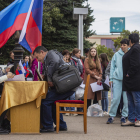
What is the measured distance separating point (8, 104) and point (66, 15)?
80.2 feet

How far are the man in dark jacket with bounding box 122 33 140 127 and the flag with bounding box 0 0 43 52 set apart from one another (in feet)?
7.23

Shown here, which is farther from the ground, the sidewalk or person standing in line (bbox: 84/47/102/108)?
person standing in line (bbox: 84/47/102/108)

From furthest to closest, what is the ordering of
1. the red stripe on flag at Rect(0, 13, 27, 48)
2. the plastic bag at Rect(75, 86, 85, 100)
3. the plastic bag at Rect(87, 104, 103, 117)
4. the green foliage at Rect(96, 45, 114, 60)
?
the green foliage at Rect(96, 45, 114, 60) → the plastic bag at Rect(87, 104, 103, 117) → the plastic bag at Rect(75, 86, 85, 100) → the red stripe on flag at Rect(0, 13, 27, 48)

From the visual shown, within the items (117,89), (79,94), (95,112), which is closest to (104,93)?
(95,112)

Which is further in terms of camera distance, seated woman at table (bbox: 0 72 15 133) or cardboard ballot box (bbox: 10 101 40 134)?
cardboard ballot box (bbox: 10 101 40 134)

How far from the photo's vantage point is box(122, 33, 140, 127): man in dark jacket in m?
6.57

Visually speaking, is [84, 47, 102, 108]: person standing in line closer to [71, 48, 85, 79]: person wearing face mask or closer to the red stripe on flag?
[71, 48, 85, 79]: person wearing face mask

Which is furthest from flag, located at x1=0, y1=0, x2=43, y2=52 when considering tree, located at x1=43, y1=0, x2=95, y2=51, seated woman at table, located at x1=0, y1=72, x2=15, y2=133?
tree, located at x1=43, y1=0, x2=95, y2=51

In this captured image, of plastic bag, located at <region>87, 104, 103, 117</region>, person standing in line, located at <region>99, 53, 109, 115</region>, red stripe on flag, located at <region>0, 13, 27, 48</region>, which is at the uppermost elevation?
Result: red stripe on flag, located at <region>0, 13, 27, 48</region>

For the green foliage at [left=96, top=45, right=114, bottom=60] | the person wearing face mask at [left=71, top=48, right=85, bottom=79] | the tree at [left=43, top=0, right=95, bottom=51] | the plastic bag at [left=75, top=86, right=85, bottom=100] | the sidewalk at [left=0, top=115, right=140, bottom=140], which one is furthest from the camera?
the green foliage at [left=96, top=45, right=114, bottom=60]

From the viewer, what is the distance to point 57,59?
5.77 m

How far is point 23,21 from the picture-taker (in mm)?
6566

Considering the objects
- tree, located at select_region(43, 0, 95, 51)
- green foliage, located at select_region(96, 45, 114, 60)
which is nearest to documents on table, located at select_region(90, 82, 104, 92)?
tree, located at select_region(43, 0, 95, 51)

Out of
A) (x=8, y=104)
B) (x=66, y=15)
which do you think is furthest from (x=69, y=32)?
(x=8, y=104)
